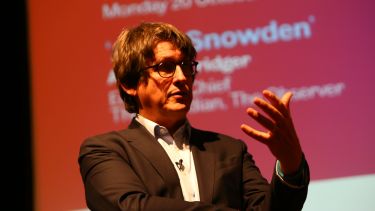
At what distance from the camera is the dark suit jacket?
1.87 metres

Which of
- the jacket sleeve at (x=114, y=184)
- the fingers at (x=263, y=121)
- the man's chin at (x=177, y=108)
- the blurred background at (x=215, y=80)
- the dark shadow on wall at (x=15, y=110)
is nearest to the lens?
the fingers at (x=263, y=121)

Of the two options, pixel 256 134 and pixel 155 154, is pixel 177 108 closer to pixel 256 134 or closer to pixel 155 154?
pixel 155 154

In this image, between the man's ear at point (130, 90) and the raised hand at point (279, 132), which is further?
the man's ear at point (130, 90)

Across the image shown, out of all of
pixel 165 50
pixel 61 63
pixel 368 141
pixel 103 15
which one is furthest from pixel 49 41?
pixel 368 141

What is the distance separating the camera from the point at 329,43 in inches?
139

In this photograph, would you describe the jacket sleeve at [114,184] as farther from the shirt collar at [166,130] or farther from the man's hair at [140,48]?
the man's hair at [140,48]

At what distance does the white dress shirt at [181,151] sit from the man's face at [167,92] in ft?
0.14

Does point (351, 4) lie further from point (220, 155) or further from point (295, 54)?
point (220, 155)

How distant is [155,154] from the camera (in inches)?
84.2

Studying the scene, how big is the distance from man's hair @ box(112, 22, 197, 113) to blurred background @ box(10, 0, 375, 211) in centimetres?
123

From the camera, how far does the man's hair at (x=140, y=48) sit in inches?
91.1

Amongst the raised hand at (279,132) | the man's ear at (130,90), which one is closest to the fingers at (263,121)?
the raised hand at (279,132)

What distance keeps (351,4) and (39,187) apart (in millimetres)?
2405

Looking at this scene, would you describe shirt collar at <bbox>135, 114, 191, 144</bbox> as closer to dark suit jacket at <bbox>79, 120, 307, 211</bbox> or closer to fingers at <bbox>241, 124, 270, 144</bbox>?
dark suit jacket at <bbox>79, 120, 307, 211</bbox>
